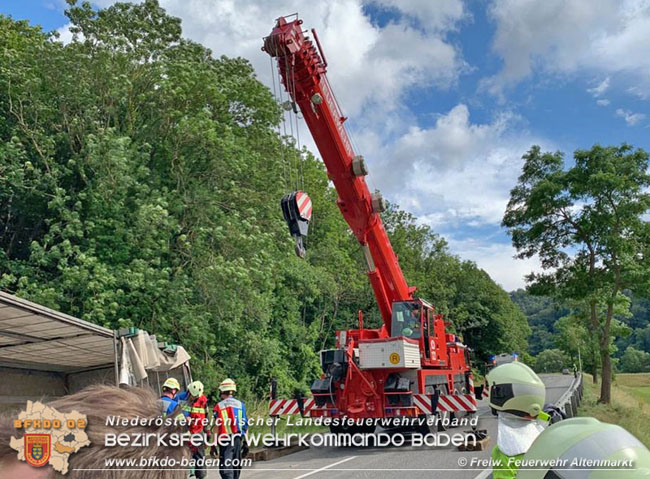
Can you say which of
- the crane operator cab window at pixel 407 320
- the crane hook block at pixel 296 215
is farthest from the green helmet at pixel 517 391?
the crane operator cab window at pixel 407 320

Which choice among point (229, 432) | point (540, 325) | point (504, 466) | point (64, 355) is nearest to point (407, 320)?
point (229, 432)

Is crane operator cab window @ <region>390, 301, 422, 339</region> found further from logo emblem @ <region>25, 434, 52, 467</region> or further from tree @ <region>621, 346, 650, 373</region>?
tree @ <region>621, 346, 650, 373</region>

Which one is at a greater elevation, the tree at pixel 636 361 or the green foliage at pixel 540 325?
the green foliage at pixel 540 325

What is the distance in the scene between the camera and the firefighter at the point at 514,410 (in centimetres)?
387

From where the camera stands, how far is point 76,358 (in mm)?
10062

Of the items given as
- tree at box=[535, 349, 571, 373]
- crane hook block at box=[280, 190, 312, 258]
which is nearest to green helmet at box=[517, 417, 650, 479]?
crane hook block at box=[280, 190, 312, 258]

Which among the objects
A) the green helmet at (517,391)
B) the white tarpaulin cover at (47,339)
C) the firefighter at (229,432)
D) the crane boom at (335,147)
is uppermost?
the crane boom at (335,147)

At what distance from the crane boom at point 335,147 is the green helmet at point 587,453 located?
958 centimetres


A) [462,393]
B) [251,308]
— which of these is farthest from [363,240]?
[462,393]

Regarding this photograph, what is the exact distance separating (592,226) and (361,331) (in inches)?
395

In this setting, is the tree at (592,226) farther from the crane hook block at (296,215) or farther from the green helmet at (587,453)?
the green helmet at (587,453)

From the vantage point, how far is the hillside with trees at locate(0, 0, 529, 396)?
14867 mm

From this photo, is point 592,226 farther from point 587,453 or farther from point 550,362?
point 550,362

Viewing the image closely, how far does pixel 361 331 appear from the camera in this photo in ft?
44.3
